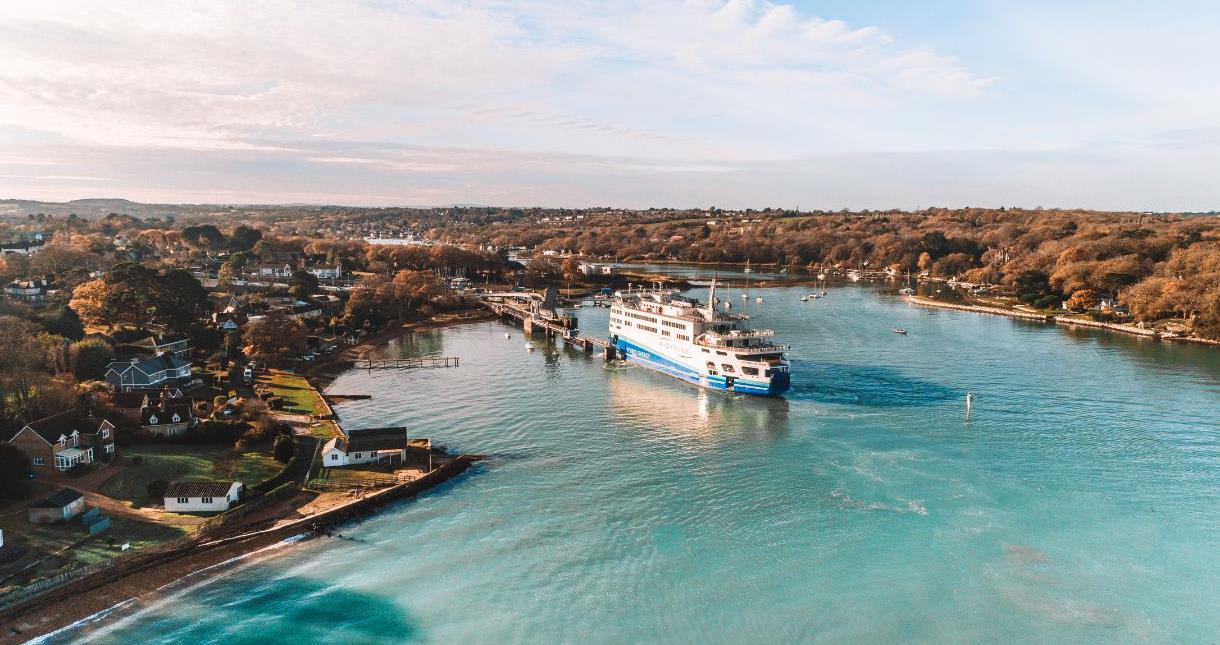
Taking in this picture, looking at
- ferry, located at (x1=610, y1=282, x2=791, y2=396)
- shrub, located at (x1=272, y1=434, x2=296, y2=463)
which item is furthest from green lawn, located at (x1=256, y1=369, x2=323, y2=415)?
ferry, located at (x1=610, y1=282, x2=791, y2=396)

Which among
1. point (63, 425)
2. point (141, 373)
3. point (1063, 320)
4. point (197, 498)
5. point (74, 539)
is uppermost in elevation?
point (1063, 320)

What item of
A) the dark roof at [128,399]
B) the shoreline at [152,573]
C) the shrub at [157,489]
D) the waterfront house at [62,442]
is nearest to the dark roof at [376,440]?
the shoreline at [152,573]

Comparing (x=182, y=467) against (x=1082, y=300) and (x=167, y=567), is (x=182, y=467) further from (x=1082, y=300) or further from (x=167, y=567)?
(x=1082, y=300)

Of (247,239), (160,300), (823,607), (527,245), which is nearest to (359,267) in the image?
(247,239)

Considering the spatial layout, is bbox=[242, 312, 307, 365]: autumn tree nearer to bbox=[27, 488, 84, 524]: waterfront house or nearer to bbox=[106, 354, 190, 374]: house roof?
bbox=[106, 354, 190, 374]: house roof

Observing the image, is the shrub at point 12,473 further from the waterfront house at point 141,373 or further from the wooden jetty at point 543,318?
the wooden jetty at point 543,318

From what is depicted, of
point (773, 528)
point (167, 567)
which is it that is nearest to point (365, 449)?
point (167, 567)

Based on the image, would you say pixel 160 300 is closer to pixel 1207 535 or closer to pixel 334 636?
pixel 334 636
